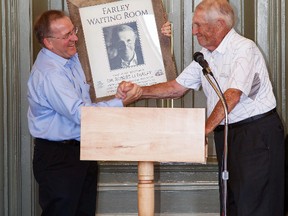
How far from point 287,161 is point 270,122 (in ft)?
1.02

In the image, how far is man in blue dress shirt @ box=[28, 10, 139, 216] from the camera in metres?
4.20

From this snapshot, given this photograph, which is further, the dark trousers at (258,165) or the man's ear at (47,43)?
the man's ear at (47,43)

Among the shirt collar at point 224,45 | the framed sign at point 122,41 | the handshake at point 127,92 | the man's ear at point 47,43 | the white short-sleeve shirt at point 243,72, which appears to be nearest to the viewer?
the white short-sleeve shirt at point 243,72

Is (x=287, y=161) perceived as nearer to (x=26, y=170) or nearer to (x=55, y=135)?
(x=55, y=135)

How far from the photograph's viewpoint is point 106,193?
5.19 meters

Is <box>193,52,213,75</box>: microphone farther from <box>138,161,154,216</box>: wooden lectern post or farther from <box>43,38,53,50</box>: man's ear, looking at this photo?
<box>43,38,53,50</box>: man's ear

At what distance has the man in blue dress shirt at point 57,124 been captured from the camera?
4199mm

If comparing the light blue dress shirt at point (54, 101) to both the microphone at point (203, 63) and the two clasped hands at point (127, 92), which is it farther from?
the microphone at point (203, 63)

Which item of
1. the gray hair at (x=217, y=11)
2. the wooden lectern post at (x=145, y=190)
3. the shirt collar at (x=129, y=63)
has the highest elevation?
the gray hair at (x=217, y=11)

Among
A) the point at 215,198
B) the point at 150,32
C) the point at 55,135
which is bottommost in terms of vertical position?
the point at 215,198

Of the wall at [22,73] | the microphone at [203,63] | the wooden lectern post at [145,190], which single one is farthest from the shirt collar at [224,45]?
the wall at [22,73]

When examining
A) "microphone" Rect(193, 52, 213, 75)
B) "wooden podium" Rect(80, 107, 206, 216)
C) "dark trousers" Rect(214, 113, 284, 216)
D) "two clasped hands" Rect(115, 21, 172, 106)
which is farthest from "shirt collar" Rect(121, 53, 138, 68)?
"wooden podium" Rect(80, 107, 206, 216)

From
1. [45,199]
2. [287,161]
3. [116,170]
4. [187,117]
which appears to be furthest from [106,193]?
[187,117]

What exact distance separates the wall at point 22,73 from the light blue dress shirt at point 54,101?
2.16 ft
